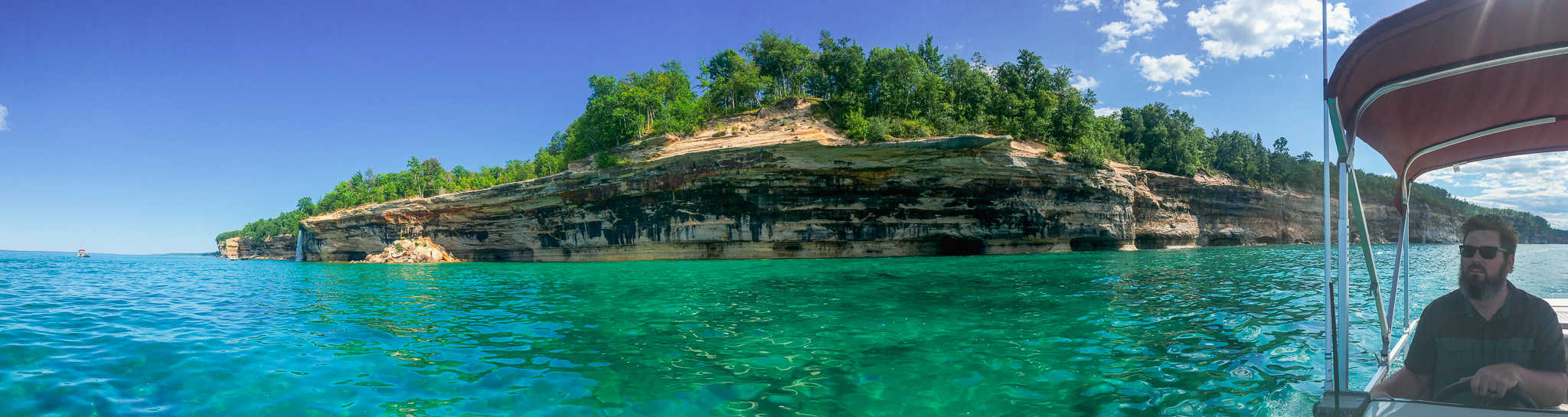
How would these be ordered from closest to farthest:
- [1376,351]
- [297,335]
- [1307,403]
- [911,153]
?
[1307,403]
[1376,351]
[297,335]
[911,153]

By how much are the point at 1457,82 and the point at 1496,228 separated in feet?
3.79

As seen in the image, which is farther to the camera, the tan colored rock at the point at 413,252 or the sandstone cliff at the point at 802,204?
the tan colored rock at the point at 413,252

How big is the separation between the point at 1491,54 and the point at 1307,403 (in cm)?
246

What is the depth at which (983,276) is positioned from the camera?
1429 cm

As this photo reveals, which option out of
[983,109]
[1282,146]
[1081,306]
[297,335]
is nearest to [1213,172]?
[1282,146]

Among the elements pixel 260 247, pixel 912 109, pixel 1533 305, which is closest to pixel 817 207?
pixel 912 109

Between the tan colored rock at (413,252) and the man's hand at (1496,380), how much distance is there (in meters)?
43.0

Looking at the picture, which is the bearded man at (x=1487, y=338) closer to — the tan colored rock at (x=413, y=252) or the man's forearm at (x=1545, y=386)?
the man's forearm at (x=1545, y=386)

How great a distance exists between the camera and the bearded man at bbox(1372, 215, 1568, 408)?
247 cm

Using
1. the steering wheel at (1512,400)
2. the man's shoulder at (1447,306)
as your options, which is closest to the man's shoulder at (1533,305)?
the man's shoulder at (1447,306)

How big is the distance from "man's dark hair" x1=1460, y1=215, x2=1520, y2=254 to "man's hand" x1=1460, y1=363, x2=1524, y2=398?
639 millimetres

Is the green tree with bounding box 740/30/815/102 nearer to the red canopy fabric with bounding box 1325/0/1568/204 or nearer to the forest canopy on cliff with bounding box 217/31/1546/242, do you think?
the forest canopy on cliff with bounding box 217/31/1546/242

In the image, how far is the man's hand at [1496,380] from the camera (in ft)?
8.00

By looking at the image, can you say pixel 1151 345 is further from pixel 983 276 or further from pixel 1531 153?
pixel 983 276
